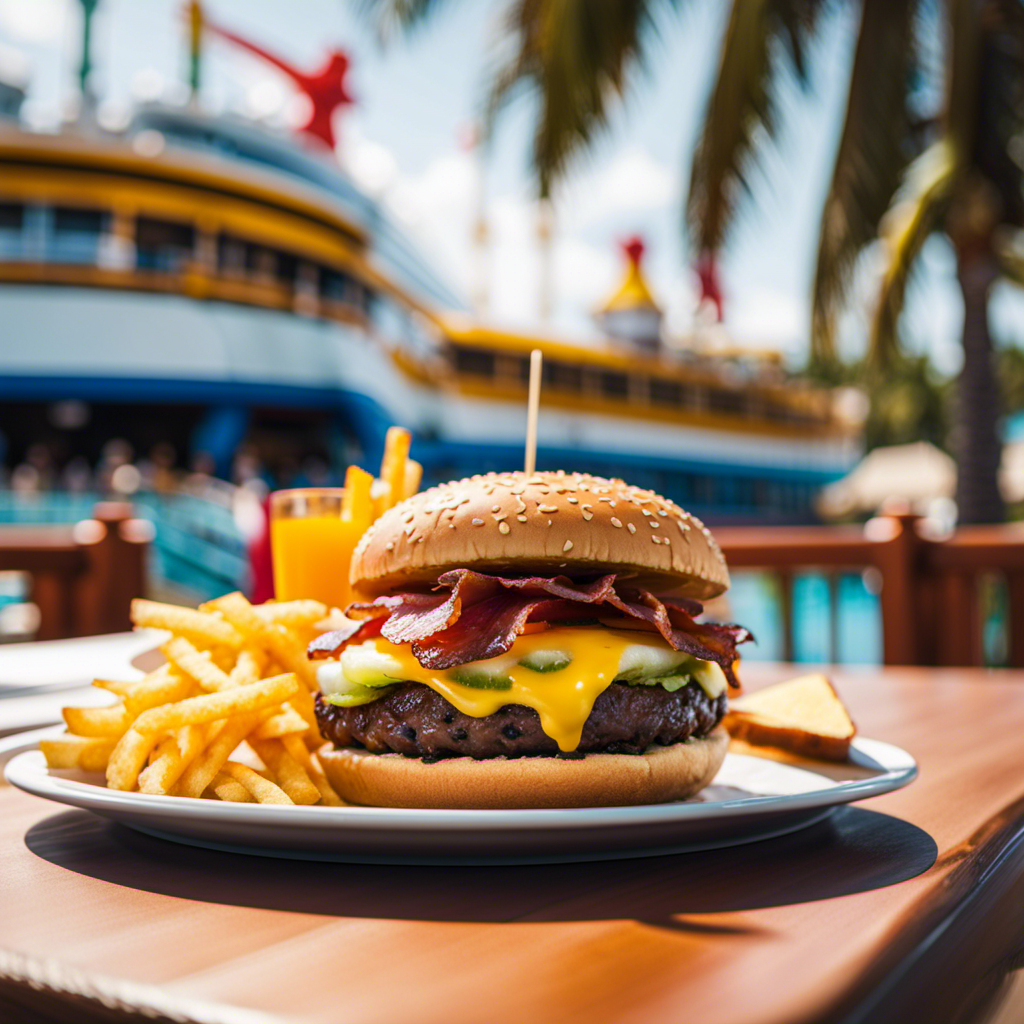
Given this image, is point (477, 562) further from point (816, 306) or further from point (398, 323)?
point (398, 323)

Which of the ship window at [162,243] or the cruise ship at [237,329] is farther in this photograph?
the ship window at [162,243]

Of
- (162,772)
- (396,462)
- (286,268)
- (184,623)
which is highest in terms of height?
(286,268)

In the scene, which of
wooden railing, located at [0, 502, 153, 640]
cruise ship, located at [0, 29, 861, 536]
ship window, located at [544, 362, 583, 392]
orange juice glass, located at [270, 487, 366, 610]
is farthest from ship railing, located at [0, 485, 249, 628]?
ship window, located at [544, 362, 583, 392]

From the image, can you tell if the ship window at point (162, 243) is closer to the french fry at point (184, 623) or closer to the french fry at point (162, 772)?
the french fry at point (184, 623)

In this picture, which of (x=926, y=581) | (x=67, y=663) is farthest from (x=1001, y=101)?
(x=67, y=663)

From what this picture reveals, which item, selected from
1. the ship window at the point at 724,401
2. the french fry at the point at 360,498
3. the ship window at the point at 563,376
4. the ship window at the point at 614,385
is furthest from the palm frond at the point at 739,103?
the ship window at the point at 724,401

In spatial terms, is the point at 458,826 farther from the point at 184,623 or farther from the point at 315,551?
the point at 315,551

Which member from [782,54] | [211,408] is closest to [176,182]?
[211,408]
